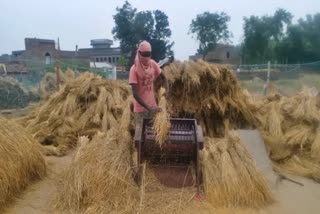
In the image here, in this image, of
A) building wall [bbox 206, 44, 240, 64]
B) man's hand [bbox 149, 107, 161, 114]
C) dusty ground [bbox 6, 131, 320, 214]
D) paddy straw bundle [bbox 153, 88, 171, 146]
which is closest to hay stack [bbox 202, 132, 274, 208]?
dusty ground [bbox 6, 131, 320, 214]

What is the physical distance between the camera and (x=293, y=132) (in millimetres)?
7414

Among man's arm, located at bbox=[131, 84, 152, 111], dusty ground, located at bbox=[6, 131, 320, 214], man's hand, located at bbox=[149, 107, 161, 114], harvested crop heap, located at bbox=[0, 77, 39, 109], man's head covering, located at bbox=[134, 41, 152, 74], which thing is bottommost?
dusty ground, located at bbox=[6, 131, 320, 214]

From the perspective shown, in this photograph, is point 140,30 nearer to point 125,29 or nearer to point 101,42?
point 125,29

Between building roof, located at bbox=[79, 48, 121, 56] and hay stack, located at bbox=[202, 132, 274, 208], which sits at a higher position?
building roof, located at bbox=[79, 48, 121, 56]

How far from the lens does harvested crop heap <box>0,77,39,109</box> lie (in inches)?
443

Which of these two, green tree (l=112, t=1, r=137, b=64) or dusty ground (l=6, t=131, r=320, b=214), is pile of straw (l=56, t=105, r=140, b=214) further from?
green tree (l=112, t=1, r=137, b=64)

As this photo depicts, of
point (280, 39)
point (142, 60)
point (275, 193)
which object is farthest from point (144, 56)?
point (280, 39)

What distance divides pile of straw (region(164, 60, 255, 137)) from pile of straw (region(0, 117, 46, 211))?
2.52 meters

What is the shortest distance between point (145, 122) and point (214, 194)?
127cm

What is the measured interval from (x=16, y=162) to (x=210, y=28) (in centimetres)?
4634

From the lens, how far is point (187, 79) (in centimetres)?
715

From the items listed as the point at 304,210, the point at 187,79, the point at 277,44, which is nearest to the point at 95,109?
the point at 187,79

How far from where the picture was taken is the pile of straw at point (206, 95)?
23.7 ft

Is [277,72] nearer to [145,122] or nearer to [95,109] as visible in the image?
[95,109]
